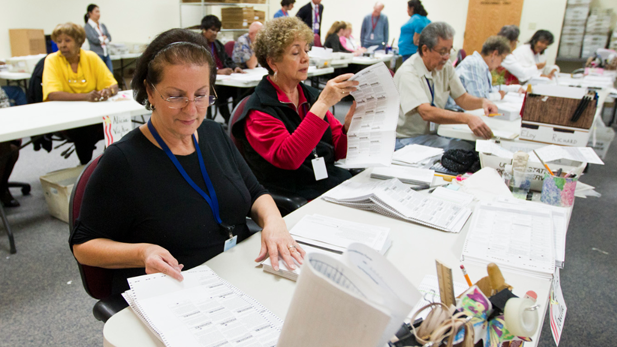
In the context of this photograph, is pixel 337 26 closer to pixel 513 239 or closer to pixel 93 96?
pixel 93 96

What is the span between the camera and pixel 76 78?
3111 mm

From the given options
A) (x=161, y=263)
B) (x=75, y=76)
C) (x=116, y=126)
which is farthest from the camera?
(x=75, y=76)

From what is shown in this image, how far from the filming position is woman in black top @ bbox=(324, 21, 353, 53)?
23.0ft

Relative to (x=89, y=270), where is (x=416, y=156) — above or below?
above

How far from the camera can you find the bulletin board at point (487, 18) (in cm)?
732

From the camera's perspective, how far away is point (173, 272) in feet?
2.92

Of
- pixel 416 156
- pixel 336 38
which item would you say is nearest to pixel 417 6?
pixel 336 38

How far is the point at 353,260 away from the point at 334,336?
96 mm

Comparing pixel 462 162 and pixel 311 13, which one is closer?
pixel 462 162

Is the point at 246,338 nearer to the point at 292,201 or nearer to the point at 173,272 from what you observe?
the point at 173,272

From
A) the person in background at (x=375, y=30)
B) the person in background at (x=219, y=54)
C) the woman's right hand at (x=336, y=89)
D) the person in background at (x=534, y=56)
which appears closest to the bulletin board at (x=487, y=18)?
the person in background at (x=375, y=30)

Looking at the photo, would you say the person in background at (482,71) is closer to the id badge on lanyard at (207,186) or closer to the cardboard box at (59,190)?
the id badge on lanyard at (207,186)

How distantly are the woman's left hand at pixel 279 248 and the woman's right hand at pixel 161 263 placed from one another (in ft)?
0.67

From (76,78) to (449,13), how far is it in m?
6.91
